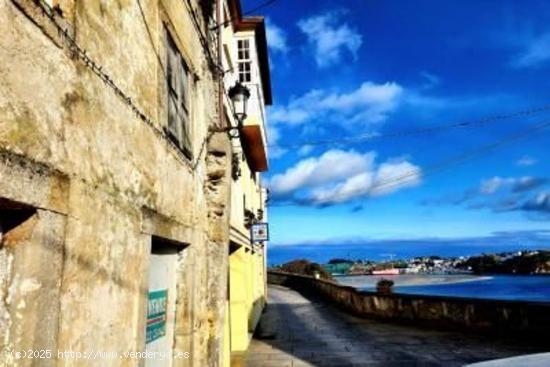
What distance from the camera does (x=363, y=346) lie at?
41.9 feet

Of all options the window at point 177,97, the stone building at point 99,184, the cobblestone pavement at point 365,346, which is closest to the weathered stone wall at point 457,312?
the cobblestone pavement at point 365,346

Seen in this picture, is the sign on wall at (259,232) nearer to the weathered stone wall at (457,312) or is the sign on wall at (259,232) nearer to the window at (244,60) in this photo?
the window at (244,60)

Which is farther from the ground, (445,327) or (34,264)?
(34,264)

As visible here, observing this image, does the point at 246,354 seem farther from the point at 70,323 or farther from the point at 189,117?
the point at 70,323

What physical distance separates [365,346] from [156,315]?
840 centimetres

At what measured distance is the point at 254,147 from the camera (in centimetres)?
1625

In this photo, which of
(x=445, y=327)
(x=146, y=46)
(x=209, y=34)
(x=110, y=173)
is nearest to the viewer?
(x=110, y=173)

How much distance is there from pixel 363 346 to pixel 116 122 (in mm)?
10474

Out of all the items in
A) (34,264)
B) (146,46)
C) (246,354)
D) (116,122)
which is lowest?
(246,354)

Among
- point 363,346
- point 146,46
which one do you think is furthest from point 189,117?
point 363,346

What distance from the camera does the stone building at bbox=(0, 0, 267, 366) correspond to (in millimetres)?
2635

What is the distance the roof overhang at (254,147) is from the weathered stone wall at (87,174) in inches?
308

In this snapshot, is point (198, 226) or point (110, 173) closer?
point (110, 173)

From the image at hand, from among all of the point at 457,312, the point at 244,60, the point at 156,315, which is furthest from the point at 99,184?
the point at 457,312
